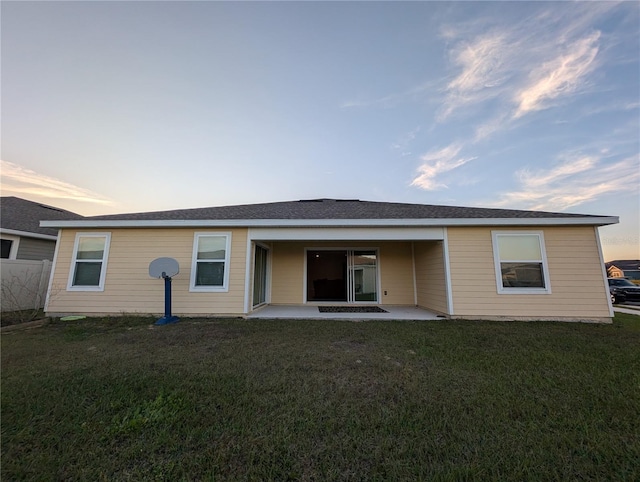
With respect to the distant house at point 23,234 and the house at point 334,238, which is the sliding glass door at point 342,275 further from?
the distant house at point 23,234

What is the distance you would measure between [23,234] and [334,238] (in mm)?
10992

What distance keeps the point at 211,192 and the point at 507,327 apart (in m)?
10.9

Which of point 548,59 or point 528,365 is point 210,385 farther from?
point 548,59


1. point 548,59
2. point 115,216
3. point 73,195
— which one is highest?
point 548,59

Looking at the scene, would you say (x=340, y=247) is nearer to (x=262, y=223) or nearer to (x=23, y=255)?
(x=262, y=223)

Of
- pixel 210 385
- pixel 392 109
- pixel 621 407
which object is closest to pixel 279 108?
pixel 392 109

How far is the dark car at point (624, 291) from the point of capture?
11352mm

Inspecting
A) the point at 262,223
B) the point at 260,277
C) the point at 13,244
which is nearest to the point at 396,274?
the point at 260,277

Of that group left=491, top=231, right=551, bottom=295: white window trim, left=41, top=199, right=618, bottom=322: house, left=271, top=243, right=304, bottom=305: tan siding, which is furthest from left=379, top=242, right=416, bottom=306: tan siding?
left=271, top=243, right=304, bottom=305: tan siding

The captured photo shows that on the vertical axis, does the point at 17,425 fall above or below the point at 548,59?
below

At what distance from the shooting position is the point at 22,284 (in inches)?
285

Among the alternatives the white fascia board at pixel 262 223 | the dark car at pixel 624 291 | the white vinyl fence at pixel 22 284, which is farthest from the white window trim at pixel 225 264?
the dark car at pixel 624 291

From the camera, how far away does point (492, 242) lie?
643 cm

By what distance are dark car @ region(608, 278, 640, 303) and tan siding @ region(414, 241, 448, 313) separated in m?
10.6
